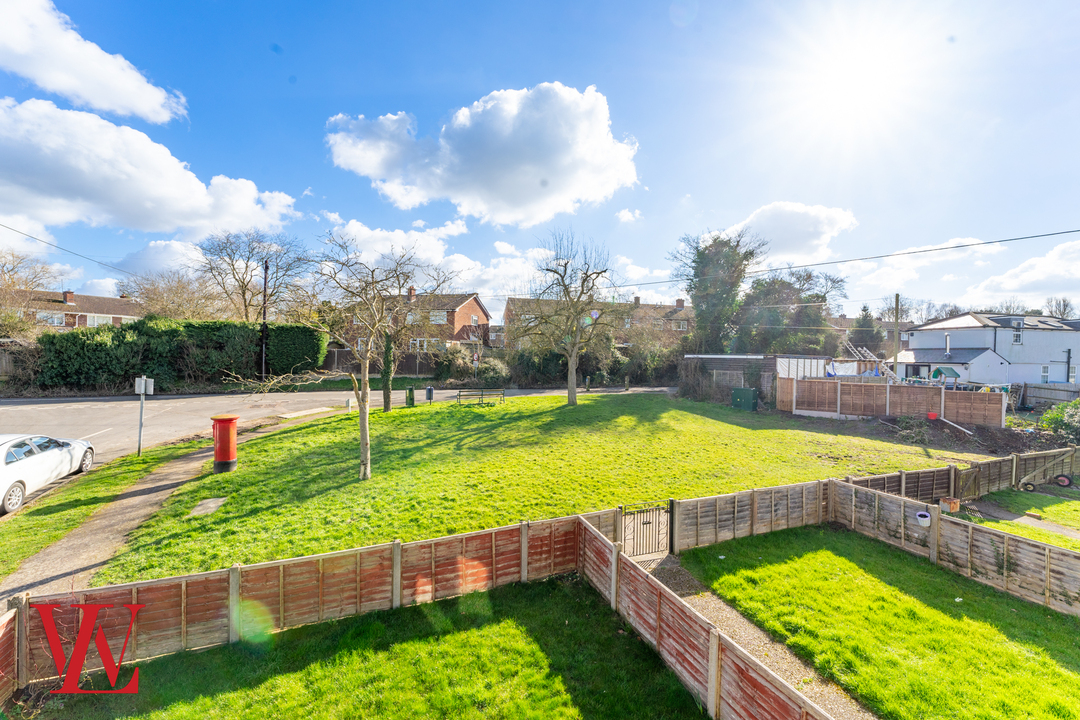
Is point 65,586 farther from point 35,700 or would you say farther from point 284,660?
point 284,660

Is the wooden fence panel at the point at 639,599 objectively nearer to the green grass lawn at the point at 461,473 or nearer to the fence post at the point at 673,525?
the fence post at the point at 673,525

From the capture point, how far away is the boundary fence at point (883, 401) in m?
18.0

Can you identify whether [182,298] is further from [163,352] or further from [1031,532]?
[1031,532]

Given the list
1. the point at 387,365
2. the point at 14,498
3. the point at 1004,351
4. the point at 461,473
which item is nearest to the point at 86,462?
the point at 14,498

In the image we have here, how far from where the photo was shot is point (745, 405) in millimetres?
24688

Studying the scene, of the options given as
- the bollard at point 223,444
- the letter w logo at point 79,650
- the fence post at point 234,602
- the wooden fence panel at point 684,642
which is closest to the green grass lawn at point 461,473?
the bollard at point 223,444

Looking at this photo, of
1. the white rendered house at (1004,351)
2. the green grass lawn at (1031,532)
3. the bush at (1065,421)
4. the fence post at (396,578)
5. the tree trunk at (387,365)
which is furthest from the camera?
the white rendered house at (1004,351)

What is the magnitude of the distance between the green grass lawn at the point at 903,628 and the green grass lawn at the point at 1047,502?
5.76 meters

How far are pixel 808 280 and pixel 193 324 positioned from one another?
47.3 meters

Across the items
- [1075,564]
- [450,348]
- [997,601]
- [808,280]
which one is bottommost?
[997,601]

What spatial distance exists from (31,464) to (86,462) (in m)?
2.36

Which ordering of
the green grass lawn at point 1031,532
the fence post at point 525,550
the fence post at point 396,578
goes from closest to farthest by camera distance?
the fence post at point 396,578, the fence post at point 525,550, the green grass lawn at point 1031,532

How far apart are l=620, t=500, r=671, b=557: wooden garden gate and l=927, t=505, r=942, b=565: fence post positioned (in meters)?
4.75

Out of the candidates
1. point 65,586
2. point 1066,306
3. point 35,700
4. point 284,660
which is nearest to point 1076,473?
point 284,660
